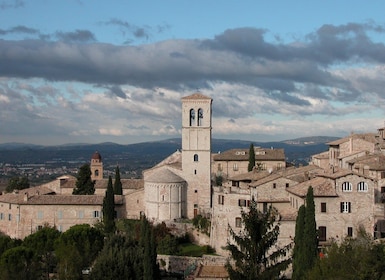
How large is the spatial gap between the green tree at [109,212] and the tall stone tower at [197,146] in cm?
905

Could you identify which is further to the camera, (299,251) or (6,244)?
(6,244)

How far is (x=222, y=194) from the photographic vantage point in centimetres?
6066

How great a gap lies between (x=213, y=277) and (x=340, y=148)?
3696 centimetres

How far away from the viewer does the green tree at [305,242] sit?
44103mm

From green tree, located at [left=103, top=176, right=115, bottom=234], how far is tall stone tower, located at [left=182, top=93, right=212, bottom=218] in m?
9.05

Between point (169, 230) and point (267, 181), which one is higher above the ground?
point (267, 181)

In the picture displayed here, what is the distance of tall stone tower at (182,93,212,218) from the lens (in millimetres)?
73750

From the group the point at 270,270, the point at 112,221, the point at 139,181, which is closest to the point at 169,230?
the point at 112,221

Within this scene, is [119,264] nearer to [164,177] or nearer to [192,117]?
[164,177]

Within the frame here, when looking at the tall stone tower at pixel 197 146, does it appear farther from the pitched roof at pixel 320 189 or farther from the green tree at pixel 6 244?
the green tree at pixel 6 244

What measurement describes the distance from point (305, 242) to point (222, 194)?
1655 cm

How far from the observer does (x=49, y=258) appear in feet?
193

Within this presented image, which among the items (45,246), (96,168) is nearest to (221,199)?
(45,246)

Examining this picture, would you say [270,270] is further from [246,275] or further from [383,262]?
[383,262]
